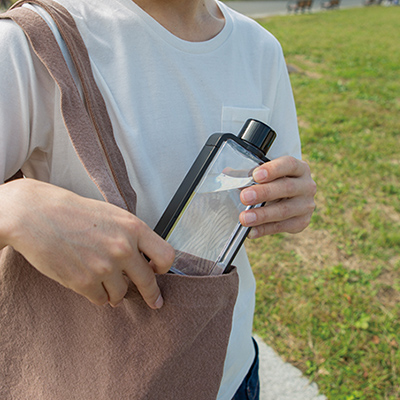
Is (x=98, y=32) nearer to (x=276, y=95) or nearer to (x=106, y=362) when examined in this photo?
(x=276, y=95)

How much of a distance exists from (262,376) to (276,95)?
1.54m

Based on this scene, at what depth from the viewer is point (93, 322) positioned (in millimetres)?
625

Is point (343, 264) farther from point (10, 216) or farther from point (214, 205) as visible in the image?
point (10, 216)

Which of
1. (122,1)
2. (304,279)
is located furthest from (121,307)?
(304,279)

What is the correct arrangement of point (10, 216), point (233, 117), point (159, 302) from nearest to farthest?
point (10, 216), point (159, 302), point (233, 117)

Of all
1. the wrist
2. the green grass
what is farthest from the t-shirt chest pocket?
the green grass

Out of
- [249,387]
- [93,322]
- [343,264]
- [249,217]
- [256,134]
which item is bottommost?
[343,264]

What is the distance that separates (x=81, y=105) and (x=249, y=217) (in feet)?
1.17

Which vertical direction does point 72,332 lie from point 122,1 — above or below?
below

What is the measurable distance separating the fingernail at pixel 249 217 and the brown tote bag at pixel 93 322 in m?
0.10

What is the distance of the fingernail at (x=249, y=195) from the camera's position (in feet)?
2.23

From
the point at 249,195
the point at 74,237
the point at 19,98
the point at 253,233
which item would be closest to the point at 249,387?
Result: the point at 253,233

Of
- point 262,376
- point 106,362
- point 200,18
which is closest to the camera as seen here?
point 106,362

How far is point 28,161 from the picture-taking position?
71 cm
